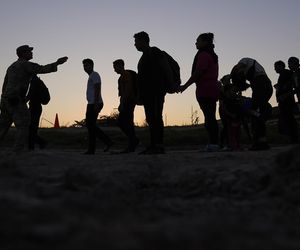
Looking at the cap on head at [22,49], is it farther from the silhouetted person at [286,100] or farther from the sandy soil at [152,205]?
the silhouetted person at [286,100]

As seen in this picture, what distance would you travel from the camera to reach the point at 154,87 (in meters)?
7.73

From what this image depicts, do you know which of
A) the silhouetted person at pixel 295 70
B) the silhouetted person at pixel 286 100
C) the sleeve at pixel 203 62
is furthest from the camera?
the silhouetted person at pixel 286 100

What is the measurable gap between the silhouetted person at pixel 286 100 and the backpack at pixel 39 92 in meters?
3.96

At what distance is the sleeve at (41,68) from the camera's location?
8.10 m

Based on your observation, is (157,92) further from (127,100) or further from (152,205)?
(152,205)

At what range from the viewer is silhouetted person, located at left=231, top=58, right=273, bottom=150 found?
7953 mm

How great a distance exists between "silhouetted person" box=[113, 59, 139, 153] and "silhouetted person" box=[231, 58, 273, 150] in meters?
1.80

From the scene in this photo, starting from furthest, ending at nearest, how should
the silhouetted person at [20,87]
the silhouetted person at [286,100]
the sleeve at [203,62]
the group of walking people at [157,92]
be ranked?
the silhouetted person at [286,100] < the silhouetted person at [20,87] < the group of walking people at [157,92] < the sleeve at [203,62]

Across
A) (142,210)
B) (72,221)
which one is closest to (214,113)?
(142,210)

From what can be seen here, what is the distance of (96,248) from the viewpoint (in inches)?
71.7

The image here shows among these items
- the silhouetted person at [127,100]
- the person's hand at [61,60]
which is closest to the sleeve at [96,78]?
the silhouetted person at [127,100]

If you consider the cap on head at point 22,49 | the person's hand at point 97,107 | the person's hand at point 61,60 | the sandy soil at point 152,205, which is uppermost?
the cap on head at point 22,49

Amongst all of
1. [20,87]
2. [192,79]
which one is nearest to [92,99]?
[20,87]

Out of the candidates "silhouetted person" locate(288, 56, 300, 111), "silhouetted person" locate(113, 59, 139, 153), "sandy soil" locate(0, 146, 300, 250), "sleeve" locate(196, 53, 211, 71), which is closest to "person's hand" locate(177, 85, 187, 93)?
"sleeve" locate(196, 53, 211, 71)
